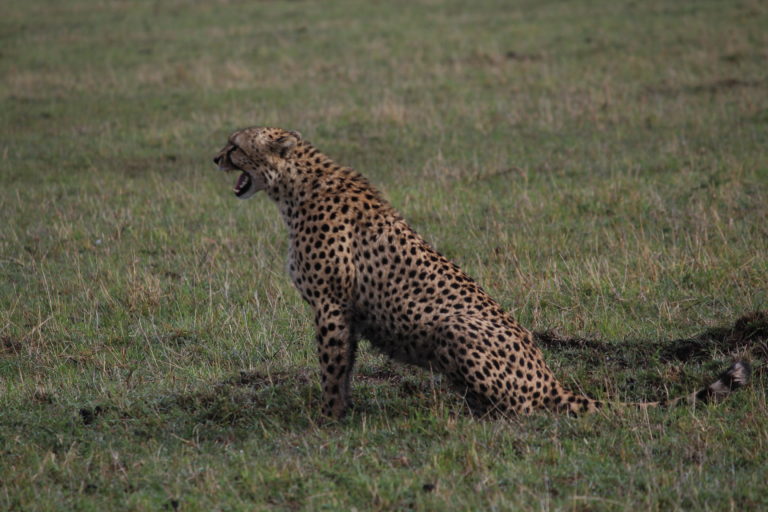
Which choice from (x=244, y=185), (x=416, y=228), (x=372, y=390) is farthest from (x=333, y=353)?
(x=416, y=228)

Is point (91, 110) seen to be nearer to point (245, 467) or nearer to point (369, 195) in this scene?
point (369, 195)

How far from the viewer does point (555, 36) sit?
16375 millimetres

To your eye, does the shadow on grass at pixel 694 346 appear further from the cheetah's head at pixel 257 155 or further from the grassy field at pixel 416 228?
the cheetah's head at pixel 257 155

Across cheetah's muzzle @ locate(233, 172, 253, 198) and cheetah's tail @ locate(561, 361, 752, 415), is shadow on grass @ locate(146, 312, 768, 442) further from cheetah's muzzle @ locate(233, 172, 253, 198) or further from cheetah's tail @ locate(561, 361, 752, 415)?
cheetah's muzzle @ locate(233, 172, 253, 198)

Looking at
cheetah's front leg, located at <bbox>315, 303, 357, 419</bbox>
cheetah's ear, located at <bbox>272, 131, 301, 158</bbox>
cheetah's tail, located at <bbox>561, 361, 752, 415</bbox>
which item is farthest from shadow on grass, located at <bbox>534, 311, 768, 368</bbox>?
cheetah's ear, located at <bbox>272, 131, 301, 158</bbox>

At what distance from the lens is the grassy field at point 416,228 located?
164 inches

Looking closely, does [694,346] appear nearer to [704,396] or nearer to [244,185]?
[704,396]

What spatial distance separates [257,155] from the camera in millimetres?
5250

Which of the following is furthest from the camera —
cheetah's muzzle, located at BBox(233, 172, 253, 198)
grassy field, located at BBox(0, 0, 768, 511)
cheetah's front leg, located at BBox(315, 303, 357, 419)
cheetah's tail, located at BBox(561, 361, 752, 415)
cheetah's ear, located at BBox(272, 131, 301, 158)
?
cheetah's muzzle, located at BBox(233, 172, 253, 198)

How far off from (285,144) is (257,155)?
0.17m

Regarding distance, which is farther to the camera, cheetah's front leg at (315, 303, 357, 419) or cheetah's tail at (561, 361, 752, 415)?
cheetah's front leg at (315, 303, 357, 419)

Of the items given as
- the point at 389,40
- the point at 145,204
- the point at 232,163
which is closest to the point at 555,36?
the point at 389,40

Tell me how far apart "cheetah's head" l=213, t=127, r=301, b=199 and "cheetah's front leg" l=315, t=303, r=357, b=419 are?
808 millimetres

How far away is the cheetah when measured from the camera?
455 cm
